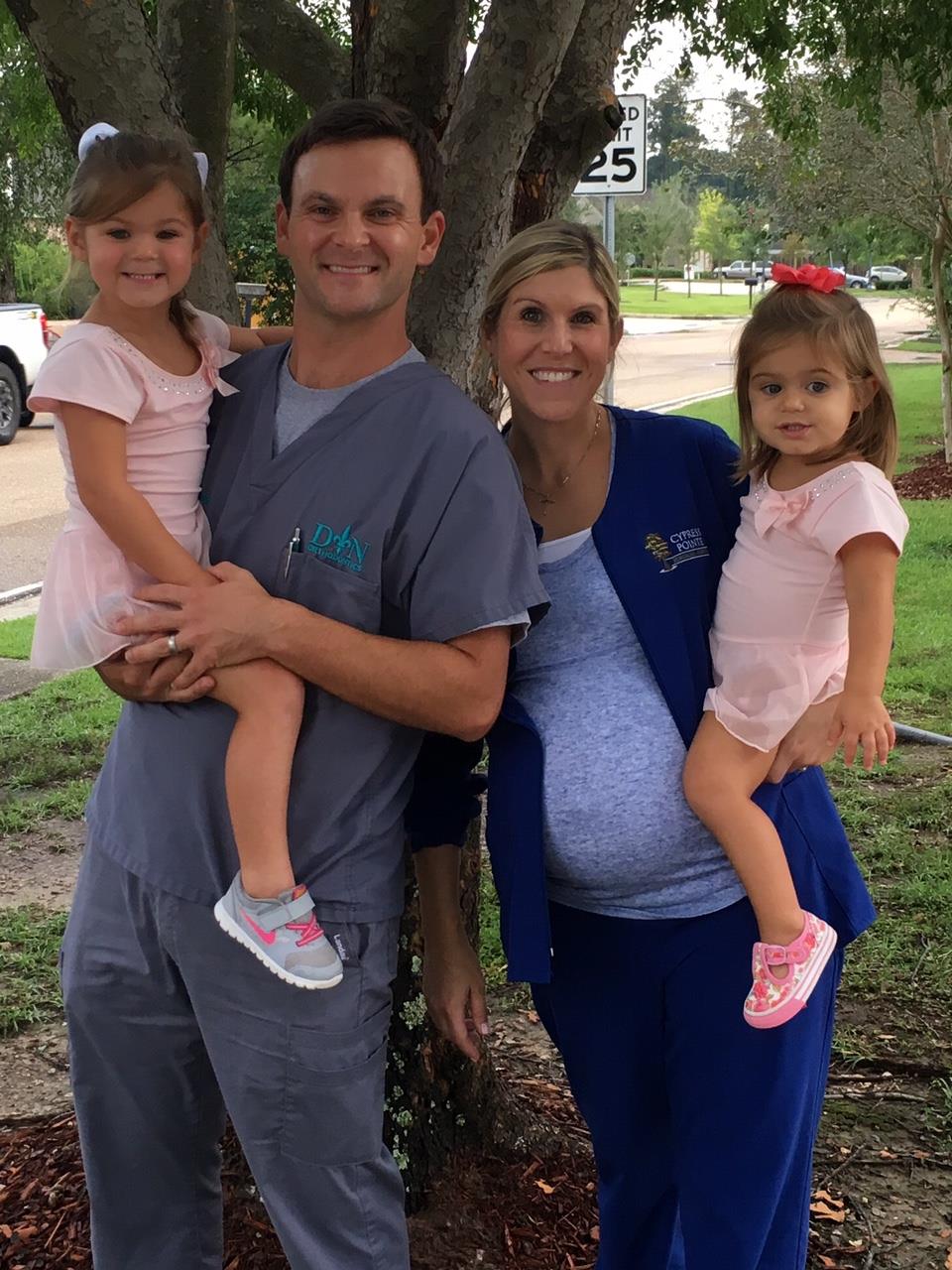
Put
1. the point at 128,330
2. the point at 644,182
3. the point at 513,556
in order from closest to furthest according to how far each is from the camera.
→ the point at 513,556, the point at 128,330, the point at 644,182

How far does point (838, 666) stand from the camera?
2.24m

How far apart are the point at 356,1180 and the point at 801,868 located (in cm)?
87

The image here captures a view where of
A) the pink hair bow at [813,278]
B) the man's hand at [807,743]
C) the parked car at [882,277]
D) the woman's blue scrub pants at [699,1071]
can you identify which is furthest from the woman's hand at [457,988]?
the parked car at [882,277]

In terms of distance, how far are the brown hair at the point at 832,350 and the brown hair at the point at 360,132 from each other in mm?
601

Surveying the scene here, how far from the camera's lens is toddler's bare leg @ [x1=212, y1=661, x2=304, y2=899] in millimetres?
1981

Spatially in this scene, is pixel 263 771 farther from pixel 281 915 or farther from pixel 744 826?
pixel 744 826

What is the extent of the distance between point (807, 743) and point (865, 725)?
16 cm

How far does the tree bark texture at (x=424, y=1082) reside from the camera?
2.96 metres

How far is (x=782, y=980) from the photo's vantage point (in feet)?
6.73

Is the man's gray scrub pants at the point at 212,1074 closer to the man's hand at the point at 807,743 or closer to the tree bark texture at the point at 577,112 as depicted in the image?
the man's hand at the point at 807,743

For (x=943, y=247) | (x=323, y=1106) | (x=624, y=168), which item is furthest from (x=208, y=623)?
(x=943, y=247)

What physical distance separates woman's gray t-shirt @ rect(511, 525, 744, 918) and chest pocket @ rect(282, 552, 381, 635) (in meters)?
0.30

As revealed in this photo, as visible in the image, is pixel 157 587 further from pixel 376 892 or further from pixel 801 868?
pixel 801 868

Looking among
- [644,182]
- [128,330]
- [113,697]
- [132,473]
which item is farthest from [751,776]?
[644,182]
